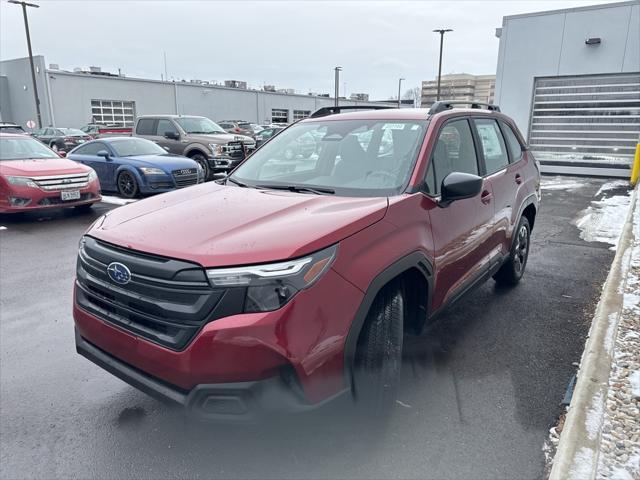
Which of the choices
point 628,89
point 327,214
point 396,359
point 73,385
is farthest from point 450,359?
point 628,89

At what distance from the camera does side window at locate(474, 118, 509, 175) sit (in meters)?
4.02

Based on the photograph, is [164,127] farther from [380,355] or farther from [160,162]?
[380,355]

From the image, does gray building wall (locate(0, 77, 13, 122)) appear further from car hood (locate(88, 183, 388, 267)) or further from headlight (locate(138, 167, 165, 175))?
car hood (locate(88, 183, 388, 267))

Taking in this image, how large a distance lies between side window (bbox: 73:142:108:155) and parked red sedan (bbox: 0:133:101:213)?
79.6 inches

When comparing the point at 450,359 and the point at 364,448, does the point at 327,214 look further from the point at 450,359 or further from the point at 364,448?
the point at 450,359

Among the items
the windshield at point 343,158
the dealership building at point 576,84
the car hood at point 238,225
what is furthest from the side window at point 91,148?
the dealership building at point 576,84

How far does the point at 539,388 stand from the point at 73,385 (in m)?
3.11

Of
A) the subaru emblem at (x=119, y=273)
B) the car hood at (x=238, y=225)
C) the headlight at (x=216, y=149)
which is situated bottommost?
the headlight at (x=216, y=149)

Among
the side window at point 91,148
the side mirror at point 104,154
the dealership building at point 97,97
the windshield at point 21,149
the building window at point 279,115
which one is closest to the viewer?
the windshield at point 21,149

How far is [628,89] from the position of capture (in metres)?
14.2

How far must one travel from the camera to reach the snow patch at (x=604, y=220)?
23.6 feet

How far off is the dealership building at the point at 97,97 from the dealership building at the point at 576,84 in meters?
20.6

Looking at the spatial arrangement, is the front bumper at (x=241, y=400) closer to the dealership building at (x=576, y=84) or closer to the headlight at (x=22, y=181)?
the headlight at (x=22, y=181)

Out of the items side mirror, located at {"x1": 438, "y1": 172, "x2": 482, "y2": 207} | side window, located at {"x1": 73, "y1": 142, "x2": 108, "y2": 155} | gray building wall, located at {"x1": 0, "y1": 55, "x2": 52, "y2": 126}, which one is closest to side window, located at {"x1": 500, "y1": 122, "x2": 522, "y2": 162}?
side mirror, located at {"x1": 438, "y1": 172, "x2": 482, "y2": 207}
